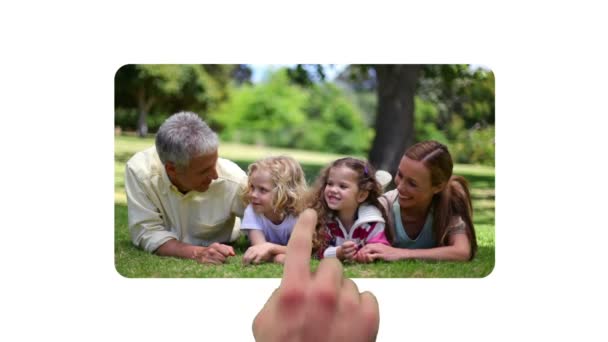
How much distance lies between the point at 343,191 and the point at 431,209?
441mm

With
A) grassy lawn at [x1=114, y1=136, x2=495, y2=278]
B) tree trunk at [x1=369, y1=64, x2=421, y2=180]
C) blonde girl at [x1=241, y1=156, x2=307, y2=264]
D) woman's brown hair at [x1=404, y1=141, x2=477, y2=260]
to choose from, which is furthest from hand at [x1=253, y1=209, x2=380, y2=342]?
tree trunk at [x1=369, y1=64, x2=421, y2=180]

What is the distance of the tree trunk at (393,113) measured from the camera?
4446mm

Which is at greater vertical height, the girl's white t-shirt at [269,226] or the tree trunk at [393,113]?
the tree trunk at [393,113]

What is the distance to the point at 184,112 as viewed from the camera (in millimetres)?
4219

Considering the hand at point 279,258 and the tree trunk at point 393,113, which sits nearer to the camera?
the hand at point 279,258

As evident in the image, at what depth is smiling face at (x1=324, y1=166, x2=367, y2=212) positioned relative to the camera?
405cm

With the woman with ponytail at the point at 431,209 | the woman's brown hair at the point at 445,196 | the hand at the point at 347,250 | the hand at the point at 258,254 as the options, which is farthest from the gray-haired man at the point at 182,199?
the woman's brown hair at the point at 445,196

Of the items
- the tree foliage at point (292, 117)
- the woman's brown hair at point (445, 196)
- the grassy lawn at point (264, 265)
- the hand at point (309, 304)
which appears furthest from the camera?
the tree foliage at point (292, 117)

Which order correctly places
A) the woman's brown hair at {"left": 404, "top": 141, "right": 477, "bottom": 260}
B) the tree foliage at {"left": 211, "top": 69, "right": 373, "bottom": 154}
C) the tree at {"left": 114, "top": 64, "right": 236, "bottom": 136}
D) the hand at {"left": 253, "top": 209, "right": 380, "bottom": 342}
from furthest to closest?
1. the tree foliage at {"left": 211, "top": 69, "right": 373, "bottom": 154}
2. the tree at {"left": 114, "top": 64, "right": 236, "bottom": 136}
3. the woman's brown hair at {"left": 404, "top": 141, "right": 477, "bottom": 260}
4. the hand at {"left": 253, "top": 209, "right": 380, "bottom": 342}

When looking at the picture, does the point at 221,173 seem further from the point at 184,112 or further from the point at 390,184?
the point at 390,184

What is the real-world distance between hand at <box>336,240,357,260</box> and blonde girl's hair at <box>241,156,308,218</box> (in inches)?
10.4

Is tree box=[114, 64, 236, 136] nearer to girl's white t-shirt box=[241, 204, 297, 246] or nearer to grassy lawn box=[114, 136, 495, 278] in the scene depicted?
grassy lawn box=[114, 136, 495, 278]

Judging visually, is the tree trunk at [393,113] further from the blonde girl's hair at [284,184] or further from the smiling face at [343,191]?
the blonde girl's hair at [284,184]

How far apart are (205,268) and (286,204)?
0.48m
